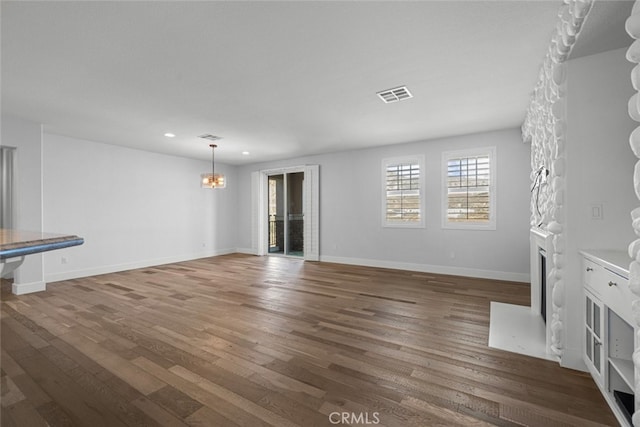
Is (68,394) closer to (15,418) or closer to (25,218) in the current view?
(15,418)

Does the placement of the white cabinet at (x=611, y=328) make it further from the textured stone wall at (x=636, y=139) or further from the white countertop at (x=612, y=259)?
the textured stone wall at (x=636, y=139)

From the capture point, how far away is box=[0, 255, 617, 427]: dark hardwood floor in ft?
5.54

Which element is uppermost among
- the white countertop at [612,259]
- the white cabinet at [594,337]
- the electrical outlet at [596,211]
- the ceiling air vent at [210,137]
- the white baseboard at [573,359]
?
the ceiling air vent at [210,137]

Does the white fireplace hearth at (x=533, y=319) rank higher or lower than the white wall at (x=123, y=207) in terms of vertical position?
lower

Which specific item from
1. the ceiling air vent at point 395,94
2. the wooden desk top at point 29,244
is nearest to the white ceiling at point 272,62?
the ceiling air vent at point 395,94

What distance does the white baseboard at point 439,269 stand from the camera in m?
4.82

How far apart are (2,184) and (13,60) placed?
3.68 meters

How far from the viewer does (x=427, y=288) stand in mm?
4398

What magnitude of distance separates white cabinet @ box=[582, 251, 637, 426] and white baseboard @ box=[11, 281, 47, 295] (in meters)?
6.66

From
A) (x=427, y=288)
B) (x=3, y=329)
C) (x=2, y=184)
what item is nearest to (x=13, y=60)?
(x=3, y=329)

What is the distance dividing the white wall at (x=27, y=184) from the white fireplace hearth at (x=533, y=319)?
6.26 m


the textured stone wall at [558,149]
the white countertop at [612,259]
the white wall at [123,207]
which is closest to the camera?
the white countertop at [612,259]

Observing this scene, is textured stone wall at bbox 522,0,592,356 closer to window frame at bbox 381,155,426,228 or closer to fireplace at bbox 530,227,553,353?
fireplace at bbox 530,227,553,353

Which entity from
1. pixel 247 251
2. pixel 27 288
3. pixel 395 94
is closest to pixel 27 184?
pixel 27 288
